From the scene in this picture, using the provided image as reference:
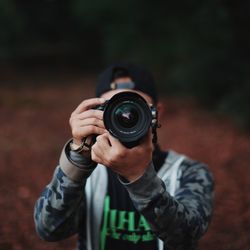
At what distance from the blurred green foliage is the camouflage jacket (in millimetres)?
5999

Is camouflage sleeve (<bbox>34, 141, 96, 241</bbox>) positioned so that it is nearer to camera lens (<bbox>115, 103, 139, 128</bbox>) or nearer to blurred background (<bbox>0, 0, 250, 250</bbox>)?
camera lens (<bbox>115, 103, 139, 128</bbox>)

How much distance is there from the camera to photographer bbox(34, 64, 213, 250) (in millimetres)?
1360

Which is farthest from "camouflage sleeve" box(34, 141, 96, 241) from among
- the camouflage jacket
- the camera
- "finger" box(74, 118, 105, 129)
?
the camera

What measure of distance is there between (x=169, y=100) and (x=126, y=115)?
372 inches

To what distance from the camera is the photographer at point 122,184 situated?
53.6 inches

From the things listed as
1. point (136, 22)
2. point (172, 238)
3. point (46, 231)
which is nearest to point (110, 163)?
point (172, 238)

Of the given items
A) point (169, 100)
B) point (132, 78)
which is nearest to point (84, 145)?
point (132, 78)

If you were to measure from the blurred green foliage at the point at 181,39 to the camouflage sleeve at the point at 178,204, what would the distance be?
597 cm

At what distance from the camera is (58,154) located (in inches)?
277

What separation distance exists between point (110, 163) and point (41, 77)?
15189mm

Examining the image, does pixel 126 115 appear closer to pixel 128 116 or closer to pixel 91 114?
pixel 128 116

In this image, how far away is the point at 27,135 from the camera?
828cm

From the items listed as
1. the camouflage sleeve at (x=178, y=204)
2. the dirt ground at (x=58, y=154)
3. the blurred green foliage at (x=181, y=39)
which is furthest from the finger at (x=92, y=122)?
the blurred green foliage at (x=181, y=39)

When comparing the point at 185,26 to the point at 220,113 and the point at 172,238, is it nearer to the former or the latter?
the point at 220,113
